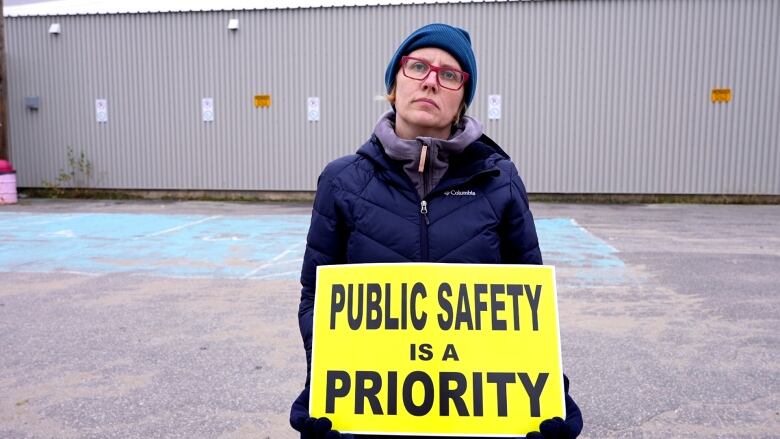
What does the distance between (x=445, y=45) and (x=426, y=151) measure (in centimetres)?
33

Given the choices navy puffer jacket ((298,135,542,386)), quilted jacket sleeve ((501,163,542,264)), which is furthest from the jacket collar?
quilted jacket sleeve ((501,163,542,264))

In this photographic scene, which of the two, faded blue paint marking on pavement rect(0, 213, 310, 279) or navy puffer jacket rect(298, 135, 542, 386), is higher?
navy puffer jacket rect(298, 135, 542, 386)

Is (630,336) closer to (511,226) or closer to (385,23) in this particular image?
(511,226)

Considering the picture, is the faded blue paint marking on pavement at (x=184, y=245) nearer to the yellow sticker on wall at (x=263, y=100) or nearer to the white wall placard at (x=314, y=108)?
the white wall placard at (x=314, y=108)

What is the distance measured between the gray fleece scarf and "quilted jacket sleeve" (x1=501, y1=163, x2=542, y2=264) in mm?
A: 219

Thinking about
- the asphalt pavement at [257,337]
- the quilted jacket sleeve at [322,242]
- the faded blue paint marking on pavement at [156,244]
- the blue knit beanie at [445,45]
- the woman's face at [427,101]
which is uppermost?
the blue knit beanie at [445,45]

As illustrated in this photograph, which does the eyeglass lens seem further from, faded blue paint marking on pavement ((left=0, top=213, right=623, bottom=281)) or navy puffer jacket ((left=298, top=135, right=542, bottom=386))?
faded blue paint marking on pavement ((left=0, top=213, right=623, bottom=281))

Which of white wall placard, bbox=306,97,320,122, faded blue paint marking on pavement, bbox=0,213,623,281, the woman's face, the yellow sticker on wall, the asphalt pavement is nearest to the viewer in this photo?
the woman's face

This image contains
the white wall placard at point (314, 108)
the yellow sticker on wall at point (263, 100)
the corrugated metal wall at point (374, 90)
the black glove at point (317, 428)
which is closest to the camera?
the black glove at point (317, 428)

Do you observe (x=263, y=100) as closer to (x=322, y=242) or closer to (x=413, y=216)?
(x=322, y=242)

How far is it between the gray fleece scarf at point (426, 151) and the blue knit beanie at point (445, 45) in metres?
0.19

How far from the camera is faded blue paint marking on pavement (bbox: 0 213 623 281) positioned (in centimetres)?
832

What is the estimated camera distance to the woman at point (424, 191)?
208 cm

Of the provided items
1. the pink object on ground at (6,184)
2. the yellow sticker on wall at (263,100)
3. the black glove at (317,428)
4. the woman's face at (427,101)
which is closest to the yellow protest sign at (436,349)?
the black glove at (317,428)
